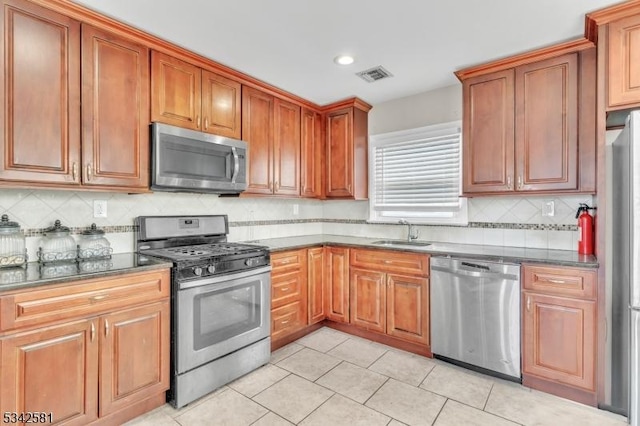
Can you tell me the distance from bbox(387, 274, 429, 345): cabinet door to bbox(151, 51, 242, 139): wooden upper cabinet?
202cm

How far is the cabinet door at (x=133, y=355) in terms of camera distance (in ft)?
6.13

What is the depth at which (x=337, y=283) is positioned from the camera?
11.3 ft

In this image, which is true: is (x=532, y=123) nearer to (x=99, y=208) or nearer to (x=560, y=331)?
(x=560, y=331)

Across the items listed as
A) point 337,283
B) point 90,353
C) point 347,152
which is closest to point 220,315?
point 90,353

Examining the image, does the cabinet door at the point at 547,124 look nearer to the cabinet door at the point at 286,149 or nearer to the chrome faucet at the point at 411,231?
the chrome faucet at the point at 411,231

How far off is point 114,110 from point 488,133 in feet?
9.46

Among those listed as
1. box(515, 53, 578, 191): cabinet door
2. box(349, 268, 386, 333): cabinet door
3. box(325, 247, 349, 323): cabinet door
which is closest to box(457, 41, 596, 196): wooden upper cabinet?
box(515, 53, 578, 191): cabinet door

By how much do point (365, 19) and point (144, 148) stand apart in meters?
1.77

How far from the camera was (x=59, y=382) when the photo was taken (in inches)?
67.0

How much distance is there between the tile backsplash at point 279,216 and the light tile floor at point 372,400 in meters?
1.22

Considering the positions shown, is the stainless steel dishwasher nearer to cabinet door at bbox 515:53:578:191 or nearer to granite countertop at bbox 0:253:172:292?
cabinet door at bbox 515:53:578:191

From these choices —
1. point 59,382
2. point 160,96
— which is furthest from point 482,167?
point 59,382

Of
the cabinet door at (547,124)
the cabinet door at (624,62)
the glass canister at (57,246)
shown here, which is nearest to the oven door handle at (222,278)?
the glass canister at (57,246)

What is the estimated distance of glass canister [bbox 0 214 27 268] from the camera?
6.15ft
